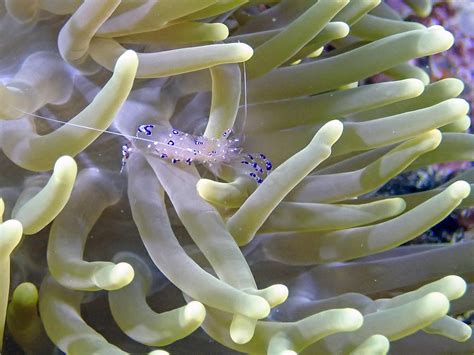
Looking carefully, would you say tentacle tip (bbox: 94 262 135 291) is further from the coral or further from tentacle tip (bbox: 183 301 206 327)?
tentacle tip (bbox: 183 301 206 327)

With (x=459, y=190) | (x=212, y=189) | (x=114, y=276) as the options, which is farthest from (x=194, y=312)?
(x=459, y=190)

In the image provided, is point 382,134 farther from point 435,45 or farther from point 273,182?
point 273,182

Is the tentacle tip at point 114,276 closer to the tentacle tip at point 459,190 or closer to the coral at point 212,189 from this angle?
the coral at point 212,189

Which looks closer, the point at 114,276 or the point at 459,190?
the point at 114,276

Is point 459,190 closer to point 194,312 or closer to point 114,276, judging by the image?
point 194,312

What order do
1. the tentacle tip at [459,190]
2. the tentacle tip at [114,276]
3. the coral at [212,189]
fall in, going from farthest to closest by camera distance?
the tentacle tip at [459,190] < the coral at [212,189] < the tentacle tip at [114,276]

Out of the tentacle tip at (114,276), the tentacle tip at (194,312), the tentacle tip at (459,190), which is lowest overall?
the tentacle tip at (194,312)

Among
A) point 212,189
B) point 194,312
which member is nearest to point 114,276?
point 194,312

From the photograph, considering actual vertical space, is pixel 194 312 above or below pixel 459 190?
below

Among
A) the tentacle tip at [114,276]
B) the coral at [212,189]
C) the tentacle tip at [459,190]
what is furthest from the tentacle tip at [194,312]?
the tentacle tip at [459,190]
